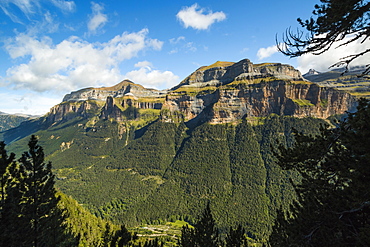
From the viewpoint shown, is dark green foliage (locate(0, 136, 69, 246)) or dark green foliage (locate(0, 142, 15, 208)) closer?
dark green foliage (locate(0, 136, 69, 246))

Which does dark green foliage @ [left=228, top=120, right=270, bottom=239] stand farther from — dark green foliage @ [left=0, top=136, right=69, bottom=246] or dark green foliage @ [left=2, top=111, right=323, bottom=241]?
dark green foliage @ [left=0, top=136, right=69, bottom=246]

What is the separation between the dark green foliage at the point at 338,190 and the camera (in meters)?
8.09

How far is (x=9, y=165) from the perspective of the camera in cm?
1767

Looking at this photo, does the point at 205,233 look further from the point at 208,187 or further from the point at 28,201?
the point at 208,187

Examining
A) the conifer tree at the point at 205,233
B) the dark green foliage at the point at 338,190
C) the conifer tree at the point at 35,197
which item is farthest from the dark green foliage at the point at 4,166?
the conifer tree at the point at 205,233

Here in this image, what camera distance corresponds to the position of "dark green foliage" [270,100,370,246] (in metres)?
8.09

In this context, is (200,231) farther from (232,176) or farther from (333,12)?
(232,176)

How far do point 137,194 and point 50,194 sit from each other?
152 m

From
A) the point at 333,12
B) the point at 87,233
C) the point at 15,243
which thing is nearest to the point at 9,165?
the point at 15,243

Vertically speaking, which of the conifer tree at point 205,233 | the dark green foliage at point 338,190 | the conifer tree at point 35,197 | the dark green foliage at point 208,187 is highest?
the dark green foliage at point 338,190

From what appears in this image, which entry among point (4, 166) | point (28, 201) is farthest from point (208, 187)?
point (4, 166)

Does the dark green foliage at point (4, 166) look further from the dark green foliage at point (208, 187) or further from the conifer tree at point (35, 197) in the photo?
the dark green foliage at point (208, 187)

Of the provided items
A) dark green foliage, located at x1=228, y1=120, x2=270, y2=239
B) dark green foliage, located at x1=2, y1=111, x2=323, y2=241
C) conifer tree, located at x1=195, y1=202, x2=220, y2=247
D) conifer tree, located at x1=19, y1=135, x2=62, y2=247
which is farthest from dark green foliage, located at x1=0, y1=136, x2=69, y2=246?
dark green foliage, located at x1=228, y1=120, x2=270, y2=239

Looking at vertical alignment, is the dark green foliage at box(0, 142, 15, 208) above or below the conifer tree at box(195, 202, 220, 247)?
above
